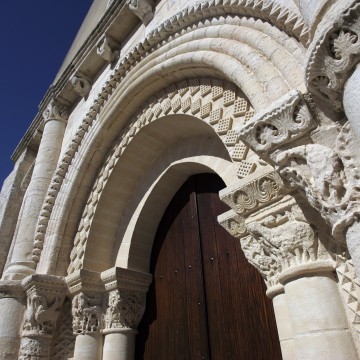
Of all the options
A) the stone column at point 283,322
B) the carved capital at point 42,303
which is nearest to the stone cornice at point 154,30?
the stone column at point 283,322

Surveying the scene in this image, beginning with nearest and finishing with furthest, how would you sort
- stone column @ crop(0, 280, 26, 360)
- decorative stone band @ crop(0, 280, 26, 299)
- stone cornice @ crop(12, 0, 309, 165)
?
1. stone cornice @ crop(12, 0, 309, 165)
2. stone column @ crop(0, 280, 26, 360)
3. decorative stone band @ crop(0, 280, 26, 299)

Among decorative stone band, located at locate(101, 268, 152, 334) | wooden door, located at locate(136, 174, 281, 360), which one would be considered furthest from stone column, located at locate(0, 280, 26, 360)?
wooden door, located at locate(136, 174, 281, 360)

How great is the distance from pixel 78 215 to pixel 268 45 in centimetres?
283

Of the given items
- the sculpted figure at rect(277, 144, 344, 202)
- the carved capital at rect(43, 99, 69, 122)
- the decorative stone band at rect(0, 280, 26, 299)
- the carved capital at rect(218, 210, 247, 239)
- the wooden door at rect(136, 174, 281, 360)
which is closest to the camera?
the sculpted figure at rect(277, 144, 344, 202)

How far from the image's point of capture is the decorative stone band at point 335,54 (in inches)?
47.5

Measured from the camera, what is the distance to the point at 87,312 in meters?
3.36

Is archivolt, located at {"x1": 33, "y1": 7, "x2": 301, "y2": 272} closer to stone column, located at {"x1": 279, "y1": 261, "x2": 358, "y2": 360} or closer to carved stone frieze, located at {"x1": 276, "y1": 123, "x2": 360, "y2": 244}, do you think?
carved stone frieze, located at {"x1": 276, "y1": 123, "x2": 360, "y2": 244}

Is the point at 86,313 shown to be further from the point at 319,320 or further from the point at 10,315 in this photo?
the point at 319,320

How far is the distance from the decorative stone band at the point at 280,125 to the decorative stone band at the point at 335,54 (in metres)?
0.12

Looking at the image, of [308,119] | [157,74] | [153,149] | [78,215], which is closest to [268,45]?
[308,119]

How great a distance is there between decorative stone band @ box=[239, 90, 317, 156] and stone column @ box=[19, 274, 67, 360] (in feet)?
9.04

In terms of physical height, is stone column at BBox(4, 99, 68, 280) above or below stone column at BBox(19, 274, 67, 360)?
above

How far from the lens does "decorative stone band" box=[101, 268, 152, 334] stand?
10.8 feet

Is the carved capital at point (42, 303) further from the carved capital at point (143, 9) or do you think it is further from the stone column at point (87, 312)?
the carved capital at point (143, 9)
